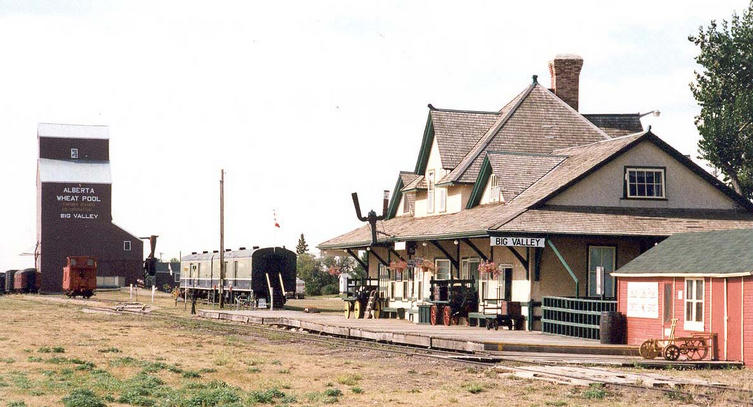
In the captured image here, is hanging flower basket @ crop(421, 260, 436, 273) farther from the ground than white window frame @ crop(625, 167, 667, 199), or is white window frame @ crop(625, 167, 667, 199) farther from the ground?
white window frame @ crop(625, 167, 667, 199)

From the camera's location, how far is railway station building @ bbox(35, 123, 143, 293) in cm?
9856

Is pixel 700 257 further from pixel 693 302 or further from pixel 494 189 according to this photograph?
pixel 494 189

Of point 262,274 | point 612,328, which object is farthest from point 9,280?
point 612,328

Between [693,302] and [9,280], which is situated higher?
[693,302]

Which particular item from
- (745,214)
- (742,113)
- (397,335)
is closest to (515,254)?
(397,335)

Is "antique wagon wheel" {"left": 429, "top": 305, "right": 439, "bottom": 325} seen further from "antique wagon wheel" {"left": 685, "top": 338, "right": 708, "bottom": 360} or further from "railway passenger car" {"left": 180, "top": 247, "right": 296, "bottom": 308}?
"railway passenger car" {"left": 180, "top": 247, "right": 296, "bottom": 308}

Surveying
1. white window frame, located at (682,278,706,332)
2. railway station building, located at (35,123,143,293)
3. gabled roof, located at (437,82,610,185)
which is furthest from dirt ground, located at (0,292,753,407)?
railway station building, located at (35,123,143,293)

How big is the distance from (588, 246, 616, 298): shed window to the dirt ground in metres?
9.20

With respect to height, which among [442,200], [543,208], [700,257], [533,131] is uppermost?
[533,131]

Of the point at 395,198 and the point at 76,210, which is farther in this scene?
the point at 76,210

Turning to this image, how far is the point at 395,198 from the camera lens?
166 feet

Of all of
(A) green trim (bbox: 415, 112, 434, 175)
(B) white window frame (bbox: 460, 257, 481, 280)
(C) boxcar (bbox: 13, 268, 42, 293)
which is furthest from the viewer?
(C) boxcar (bbox: 13, 268, 42, 293)

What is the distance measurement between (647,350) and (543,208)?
10.0m

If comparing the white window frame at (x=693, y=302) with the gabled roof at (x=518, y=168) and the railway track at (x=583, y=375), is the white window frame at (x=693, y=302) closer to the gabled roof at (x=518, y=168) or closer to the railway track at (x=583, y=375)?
the railway track at (x=583, y=375)
